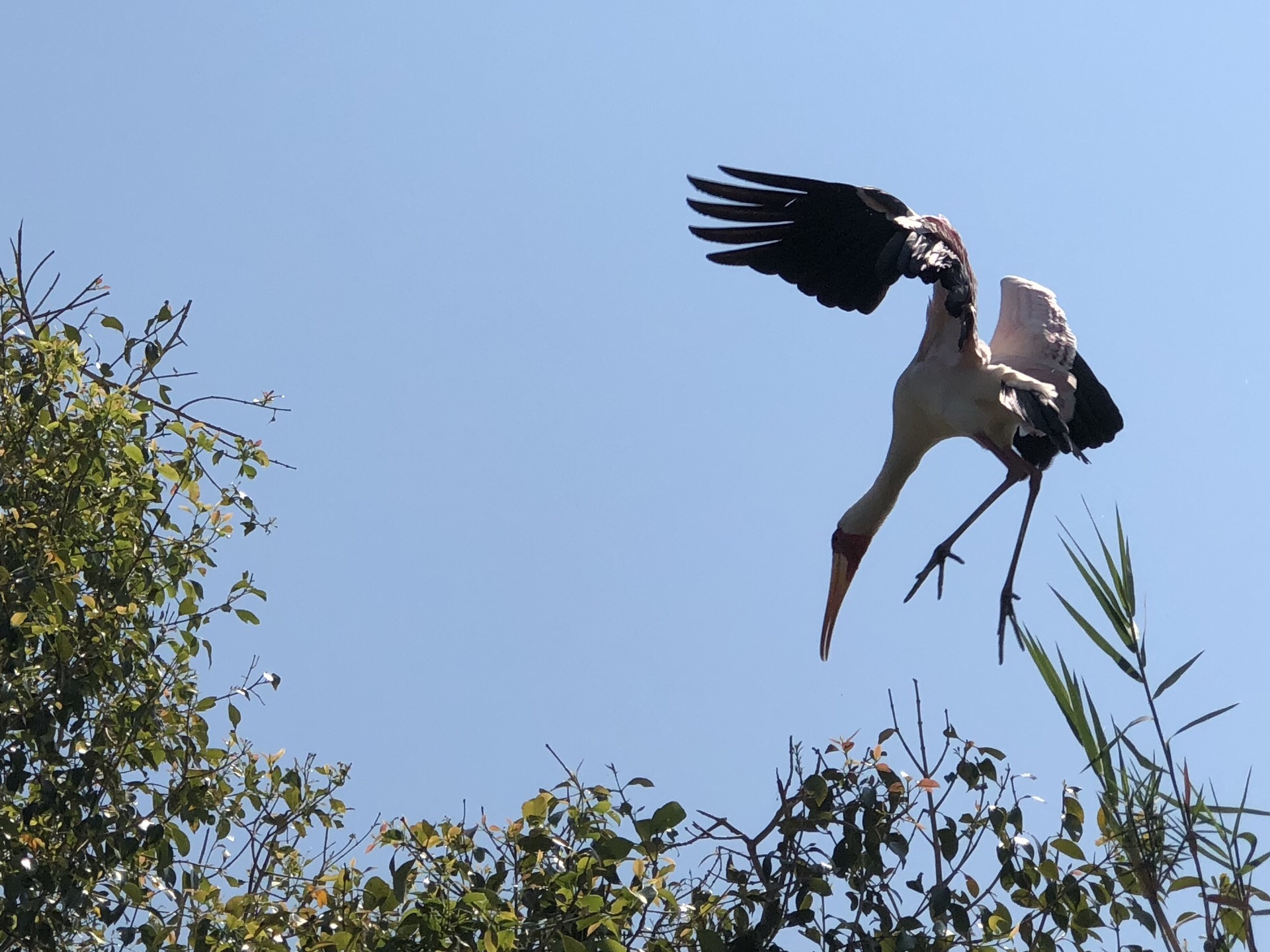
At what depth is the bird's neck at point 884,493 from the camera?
15.4 feet

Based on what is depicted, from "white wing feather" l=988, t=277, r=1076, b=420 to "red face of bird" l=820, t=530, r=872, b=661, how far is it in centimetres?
72

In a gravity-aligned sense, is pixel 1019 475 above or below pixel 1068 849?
above

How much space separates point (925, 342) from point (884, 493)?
547 mm

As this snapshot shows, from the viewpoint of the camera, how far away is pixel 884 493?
4824 millimetres

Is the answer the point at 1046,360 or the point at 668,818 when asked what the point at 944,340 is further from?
the point at 668,818

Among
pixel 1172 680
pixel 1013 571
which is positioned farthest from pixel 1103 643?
pixel 1013 571

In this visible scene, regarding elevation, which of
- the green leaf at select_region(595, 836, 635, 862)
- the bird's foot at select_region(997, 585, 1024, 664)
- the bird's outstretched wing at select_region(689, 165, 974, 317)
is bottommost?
→ the green leaf at select_region(595, 836, 635, 862)

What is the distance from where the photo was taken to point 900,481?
4793 mm

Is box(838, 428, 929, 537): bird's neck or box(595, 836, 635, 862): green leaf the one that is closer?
box(595, 836, 635, 862): green leaf

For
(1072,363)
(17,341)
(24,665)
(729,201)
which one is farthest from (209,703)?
(1072,363)

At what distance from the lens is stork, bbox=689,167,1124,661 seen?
4.29 m

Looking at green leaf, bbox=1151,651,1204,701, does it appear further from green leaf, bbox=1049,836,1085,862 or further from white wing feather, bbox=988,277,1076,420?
white wing feather, bbox=988,277,1076,420

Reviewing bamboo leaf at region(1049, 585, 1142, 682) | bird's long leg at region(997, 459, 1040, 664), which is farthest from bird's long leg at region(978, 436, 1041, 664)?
bamboo leaf at region(1049, 585, 1142, 682)

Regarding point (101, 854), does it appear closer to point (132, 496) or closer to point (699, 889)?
point (132, 496)
